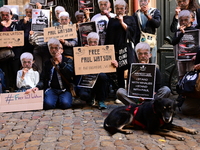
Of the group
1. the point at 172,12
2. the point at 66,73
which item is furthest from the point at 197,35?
the point at 172,12

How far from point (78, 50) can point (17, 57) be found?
1619mm

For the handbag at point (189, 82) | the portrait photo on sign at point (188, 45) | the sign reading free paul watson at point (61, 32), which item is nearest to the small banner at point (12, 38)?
the sign reading free paul watson at point (61, 32)

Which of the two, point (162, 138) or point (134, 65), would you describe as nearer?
point (162, 138)

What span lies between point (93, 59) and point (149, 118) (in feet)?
6.44

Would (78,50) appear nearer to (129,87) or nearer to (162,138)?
(129,87)

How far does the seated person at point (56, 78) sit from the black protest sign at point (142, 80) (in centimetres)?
132

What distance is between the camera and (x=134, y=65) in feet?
16.1

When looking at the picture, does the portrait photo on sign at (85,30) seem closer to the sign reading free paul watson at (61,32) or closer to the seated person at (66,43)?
the sign reading free paul watson at (61,32)

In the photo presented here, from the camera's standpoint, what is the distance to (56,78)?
570cm

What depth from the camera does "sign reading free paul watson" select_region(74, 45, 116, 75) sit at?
17.8 feet

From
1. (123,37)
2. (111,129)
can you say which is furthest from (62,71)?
(111,129)

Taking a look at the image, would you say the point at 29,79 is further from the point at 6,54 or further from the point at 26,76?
the point at 6,54

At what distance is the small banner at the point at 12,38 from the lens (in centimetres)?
618

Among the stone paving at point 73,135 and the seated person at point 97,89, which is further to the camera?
the seated person at point 97,89
